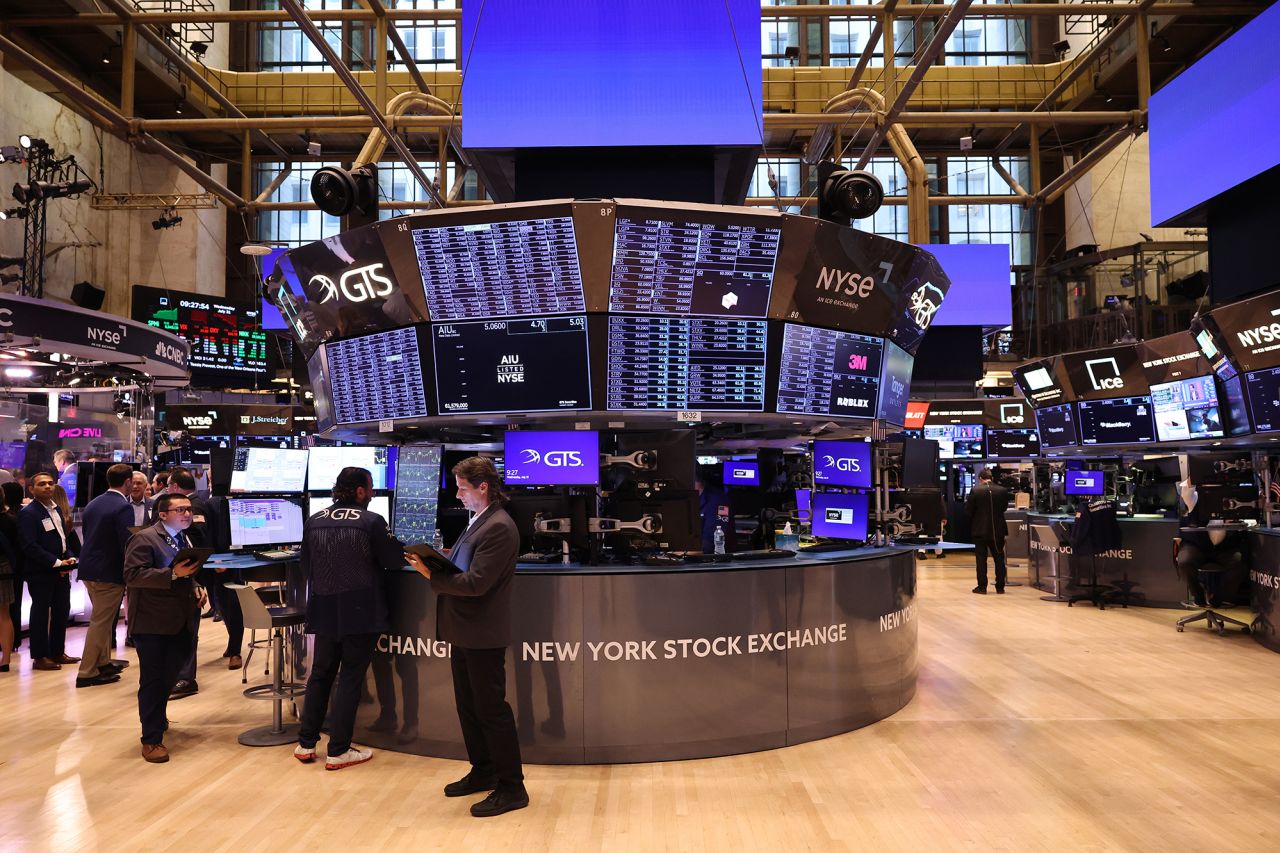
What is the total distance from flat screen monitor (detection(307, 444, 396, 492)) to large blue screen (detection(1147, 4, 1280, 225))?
24.1ft

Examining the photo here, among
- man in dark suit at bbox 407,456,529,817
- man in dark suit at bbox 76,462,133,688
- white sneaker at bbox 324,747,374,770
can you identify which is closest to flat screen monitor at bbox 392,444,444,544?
white sneaker at bbox 324,747,374,770

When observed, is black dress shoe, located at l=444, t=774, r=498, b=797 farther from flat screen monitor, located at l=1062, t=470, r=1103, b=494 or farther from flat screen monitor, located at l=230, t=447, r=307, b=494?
flat screen monitor, located at l=1062, t=470, r=1103, b=494

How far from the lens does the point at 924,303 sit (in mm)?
7043

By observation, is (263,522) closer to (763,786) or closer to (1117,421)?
(763,786)

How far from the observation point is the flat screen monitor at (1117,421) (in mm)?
12523

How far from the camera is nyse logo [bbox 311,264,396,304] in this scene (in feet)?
20.2

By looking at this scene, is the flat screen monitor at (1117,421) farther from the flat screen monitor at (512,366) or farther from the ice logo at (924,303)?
the flat screen monitor at (512,366)

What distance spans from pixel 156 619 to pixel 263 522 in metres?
1.47

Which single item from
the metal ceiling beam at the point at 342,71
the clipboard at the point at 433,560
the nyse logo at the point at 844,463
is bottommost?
the clipboard at the point at 433,560

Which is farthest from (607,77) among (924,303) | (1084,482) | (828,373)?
(1084,482)

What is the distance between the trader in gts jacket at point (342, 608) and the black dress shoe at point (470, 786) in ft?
2.49

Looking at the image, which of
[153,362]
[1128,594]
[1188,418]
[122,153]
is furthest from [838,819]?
[122,153]

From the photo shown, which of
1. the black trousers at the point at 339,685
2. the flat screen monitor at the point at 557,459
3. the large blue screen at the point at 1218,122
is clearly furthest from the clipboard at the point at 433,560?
the large blue screen at the point at 1218,122

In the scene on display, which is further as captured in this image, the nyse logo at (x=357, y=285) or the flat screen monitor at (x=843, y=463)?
the flat screen monitor at (x=843, y=463)
